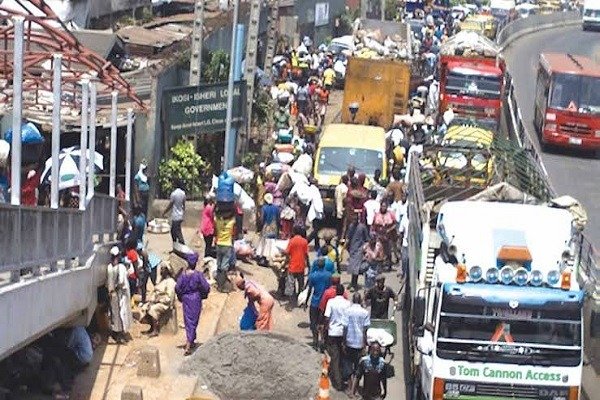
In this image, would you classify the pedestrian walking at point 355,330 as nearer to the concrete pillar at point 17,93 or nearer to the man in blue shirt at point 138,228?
the man in blue shirt at point 138,228

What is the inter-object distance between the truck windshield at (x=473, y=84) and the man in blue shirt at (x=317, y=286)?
1887 centimetres

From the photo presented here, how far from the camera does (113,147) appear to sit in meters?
15.3

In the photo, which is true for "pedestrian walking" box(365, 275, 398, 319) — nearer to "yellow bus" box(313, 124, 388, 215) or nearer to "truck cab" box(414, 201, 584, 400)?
"truck cab" box(414, 201, 584, 400)

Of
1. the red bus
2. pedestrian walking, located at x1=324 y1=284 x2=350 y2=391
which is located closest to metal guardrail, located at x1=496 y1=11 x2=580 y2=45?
the red bus

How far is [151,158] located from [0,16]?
984 cm

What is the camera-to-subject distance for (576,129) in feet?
111

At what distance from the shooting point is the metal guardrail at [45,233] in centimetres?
958

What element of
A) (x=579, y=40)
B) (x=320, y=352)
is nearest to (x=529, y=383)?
(x=320, y=352)

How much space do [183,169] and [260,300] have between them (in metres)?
8.61

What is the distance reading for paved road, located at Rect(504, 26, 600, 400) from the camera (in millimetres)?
26692

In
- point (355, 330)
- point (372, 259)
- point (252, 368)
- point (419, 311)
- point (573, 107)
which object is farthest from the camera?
point (573, 107)

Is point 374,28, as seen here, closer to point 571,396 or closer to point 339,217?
point 339,217

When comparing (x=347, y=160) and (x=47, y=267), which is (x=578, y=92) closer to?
(x=347, y=160)

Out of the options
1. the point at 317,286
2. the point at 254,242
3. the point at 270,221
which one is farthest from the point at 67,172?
the point at 254,242
